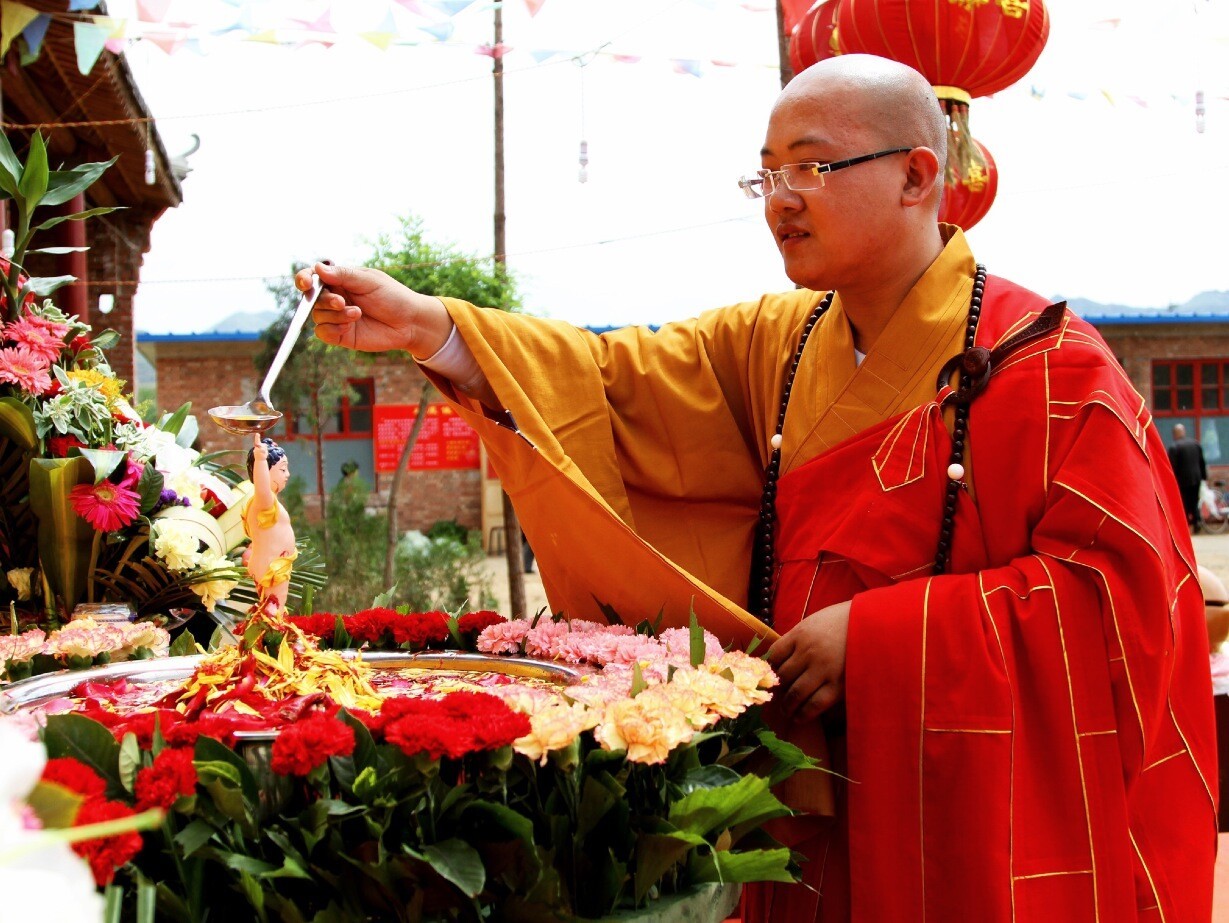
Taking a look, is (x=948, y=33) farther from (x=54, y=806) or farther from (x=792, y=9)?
(x=54, y=806)

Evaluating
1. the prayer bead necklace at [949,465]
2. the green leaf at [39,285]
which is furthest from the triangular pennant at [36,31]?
the prayer bead necklace at [949,465]

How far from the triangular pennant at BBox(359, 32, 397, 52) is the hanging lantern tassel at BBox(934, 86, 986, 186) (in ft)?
7.91

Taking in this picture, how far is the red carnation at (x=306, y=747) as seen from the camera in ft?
3.21

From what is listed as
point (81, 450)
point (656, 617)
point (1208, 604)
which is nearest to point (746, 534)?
point (656, 617)

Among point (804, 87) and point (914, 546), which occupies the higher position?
point (804, 87)

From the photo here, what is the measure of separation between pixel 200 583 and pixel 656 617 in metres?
0.95

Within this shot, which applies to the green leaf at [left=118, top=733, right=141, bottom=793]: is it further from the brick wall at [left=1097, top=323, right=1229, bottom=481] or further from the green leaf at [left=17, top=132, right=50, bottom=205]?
the brick wall at [left=1097, top=323, right=1229, bottom=481]

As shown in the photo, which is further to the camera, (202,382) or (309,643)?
(202,382)

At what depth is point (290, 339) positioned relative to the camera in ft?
4.37

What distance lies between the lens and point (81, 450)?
6.70 ft

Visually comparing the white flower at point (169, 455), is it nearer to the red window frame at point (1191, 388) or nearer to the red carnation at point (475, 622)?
the red carnation at point (475, 622)

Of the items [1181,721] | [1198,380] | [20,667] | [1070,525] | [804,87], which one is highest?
[804,87]

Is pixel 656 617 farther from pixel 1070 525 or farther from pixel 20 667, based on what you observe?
pixel 20 667

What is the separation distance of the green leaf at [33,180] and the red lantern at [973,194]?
11.2 feet
